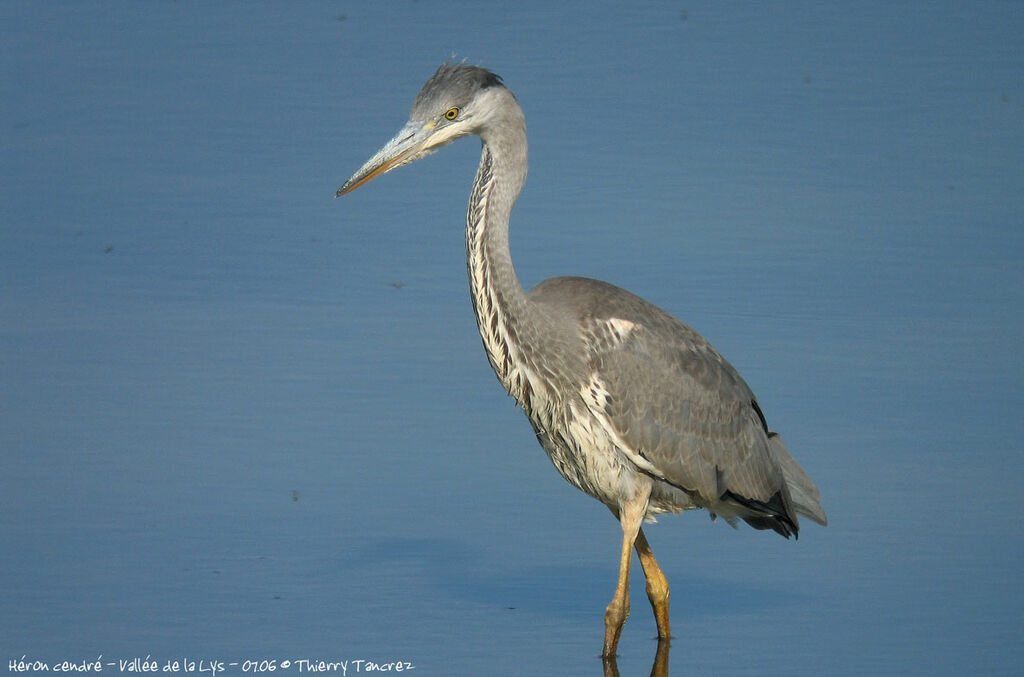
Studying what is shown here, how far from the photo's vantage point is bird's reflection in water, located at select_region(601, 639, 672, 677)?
7500mm

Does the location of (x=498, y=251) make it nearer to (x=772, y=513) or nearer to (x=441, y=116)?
(x=441, y=116)

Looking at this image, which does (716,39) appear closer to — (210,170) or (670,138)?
(670,138)

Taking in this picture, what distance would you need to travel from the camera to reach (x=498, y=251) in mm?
7527

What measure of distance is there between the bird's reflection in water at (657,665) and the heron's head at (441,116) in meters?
1.99

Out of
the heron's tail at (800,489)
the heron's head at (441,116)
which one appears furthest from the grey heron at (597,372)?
the heron's tail at (800,489)

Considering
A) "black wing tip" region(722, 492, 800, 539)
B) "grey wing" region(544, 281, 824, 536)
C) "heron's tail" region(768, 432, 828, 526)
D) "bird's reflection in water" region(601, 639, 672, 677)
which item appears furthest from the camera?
"heron's tail" region(768, 432, 828, 526)

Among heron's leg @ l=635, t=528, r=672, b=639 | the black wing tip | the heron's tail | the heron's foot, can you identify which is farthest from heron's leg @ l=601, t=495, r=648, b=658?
the heron's tail

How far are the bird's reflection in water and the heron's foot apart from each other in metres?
0.03

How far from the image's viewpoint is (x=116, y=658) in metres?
7.18

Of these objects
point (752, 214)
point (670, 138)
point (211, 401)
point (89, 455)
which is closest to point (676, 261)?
point (752, 214)

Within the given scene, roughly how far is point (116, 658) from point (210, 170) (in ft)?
18.9

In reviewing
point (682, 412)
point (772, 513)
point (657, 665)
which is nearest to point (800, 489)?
point (772, 513)

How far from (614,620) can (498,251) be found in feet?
4.68

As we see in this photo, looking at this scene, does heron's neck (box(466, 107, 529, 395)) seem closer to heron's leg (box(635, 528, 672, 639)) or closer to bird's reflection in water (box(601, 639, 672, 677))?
heron's leg (box(635, 528, 672, 639))
